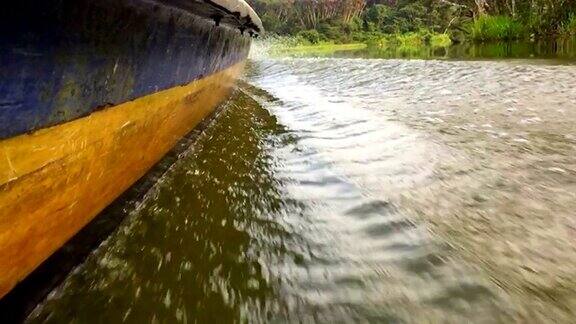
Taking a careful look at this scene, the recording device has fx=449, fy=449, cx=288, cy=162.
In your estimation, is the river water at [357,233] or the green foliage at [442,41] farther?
the green foliage at [442,41]

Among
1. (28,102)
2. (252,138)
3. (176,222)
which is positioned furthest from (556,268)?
(252,138)

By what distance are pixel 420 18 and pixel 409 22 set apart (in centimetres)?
76

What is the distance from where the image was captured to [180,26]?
7.19ft

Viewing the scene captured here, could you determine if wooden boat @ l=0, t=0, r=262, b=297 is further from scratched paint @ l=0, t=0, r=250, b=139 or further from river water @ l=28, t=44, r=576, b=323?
river water @ l=28, t=44, r=576, b=323

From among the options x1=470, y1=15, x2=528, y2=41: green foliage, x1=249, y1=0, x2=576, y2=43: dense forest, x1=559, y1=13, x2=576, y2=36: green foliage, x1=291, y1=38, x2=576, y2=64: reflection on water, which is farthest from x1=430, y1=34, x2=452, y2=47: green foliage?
x1=559, y1=13, x2=576, y2=36: green foliage

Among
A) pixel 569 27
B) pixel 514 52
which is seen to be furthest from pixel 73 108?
pixel 569 27

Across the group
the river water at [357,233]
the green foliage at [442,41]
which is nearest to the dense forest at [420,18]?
the green foliage at [442,41]

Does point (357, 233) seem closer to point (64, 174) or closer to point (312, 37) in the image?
point (64, 174)

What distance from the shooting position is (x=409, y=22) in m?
29.4

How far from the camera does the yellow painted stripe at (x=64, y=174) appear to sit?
1069 mm

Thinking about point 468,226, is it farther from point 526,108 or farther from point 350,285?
point 526,108

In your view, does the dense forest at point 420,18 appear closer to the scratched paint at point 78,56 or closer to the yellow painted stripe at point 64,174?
the scratched paint at point 78,56

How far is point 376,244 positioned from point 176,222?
2.48 ft

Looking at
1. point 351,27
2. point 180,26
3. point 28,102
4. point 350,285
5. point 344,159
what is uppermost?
point 351,27
